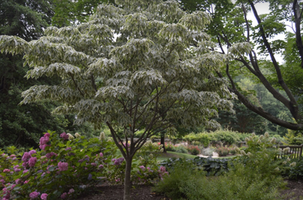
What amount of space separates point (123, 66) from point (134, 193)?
2.51 metres

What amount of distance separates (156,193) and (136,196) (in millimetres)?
384

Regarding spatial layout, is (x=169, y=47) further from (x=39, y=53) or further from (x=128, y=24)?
(x=39, y=53)

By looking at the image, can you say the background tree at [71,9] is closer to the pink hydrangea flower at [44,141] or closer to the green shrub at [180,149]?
the pink hydrangea flower at [44,141]

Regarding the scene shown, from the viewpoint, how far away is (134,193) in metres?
4.40

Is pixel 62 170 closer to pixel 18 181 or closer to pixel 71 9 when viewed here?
pixel 18 181

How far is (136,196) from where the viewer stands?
4.24m

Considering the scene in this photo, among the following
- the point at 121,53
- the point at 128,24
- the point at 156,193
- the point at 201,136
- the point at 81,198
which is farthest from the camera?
the point at 201,136

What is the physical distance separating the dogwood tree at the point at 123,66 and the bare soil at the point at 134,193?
0.49 meters

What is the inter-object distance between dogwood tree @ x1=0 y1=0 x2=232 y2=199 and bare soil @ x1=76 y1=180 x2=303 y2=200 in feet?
1.60

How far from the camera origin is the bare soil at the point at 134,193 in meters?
4.10

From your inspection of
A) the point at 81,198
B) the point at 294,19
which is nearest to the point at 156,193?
the point at 81,198

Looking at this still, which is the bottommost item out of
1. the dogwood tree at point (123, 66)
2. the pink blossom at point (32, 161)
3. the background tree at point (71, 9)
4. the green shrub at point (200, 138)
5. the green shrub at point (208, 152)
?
the green shrub at point (208, 152)

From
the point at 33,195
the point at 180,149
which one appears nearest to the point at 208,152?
the point at 180,149

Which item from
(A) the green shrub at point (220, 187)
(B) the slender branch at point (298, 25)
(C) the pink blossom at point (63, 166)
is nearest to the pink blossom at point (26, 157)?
(C) the pink blossom at point (63, 166)
